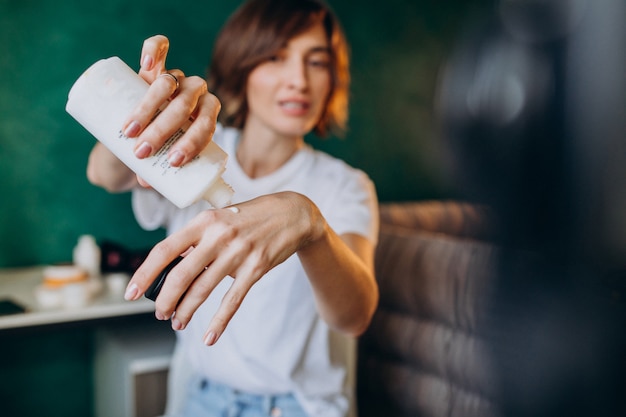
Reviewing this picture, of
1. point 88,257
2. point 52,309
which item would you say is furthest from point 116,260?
point 52,309

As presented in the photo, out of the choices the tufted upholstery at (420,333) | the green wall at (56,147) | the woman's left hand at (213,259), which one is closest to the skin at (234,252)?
the woman's left hand at (213,259)

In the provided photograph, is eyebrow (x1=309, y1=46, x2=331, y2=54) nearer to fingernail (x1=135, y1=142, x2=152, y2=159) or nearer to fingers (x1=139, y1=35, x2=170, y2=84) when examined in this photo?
fingers (x1=139, y1=35, x2=170, y2=84)

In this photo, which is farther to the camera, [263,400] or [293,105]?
[293,105]

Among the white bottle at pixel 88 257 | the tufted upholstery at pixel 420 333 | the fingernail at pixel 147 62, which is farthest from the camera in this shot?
the white bottle at pixel 88 257

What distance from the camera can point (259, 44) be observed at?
1222 millimetres

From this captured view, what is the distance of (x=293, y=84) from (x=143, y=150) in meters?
0.67

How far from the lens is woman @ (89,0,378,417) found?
0.98 metres

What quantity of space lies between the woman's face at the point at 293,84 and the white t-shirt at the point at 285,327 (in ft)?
0.36

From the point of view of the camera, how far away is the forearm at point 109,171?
0.99 metres

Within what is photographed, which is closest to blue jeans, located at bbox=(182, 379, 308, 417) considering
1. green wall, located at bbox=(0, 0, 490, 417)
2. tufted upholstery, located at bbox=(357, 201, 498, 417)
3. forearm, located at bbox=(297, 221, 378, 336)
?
forearm, located at bbox=(297, 221, 378, 336)

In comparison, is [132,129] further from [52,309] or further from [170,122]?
[52,309]

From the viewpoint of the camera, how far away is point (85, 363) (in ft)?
6.70

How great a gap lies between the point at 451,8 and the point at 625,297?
2985 mm

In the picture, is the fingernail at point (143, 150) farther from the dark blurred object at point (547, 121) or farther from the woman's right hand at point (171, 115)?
the dark blurred object at point (547, 121)
